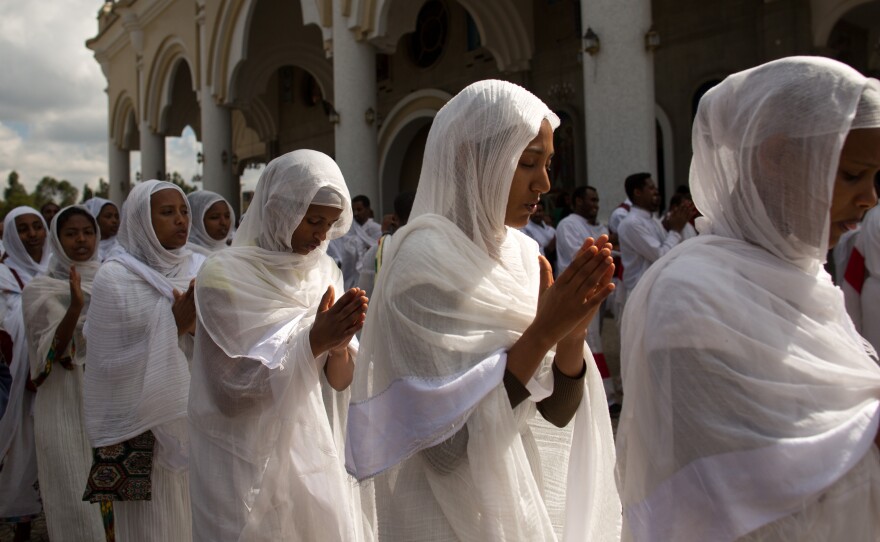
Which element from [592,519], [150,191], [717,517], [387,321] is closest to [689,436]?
[717,517]

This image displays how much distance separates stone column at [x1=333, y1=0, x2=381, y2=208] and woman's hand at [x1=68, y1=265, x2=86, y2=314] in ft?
22.1

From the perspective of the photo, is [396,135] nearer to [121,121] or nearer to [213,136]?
[213,136]

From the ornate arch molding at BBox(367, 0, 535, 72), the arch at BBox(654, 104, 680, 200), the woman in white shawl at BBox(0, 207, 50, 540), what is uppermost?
the ornate arch molding at BBox(367, 0, 535, 72)

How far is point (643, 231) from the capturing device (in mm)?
6676

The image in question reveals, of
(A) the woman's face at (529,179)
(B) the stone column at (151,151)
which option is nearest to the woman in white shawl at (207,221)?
(A) the woman's face at (529,179)

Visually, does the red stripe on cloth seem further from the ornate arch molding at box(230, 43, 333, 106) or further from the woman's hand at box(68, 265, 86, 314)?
the ornate arch molding at box(230, 43, 333, 106)

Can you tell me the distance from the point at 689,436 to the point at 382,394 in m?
0.86

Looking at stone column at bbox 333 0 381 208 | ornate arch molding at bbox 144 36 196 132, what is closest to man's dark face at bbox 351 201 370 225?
stone column at bbox 333 0 381 208

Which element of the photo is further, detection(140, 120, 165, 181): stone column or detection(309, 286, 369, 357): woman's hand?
detection(140, 120, 165, 181): stone column

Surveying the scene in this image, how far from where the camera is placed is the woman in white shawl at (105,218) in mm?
6375

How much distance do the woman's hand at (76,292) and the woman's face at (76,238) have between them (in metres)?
0.40

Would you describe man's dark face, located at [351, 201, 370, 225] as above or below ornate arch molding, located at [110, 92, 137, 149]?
below

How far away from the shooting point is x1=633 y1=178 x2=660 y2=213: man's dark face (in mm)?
6828

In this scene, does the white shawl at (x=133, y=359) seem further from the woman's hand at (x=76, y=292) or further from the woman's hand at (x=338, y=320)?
the woman's hand at (x=338, y=320)
